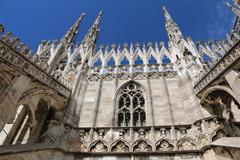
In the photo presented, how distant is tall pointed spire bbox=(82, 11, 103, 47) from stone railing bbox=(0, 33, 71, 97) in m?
6.35

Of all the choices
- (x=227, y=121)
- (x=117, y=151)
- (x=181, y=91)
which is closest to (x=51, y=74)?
(x=117, y=151)

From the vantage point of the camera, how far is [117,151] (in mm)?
8312

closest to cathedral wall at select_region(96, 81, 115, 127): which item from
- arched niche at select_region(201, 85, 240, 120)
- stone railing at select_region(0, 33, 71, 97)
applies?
stone railing at select_region(0, 33, 71, 97)

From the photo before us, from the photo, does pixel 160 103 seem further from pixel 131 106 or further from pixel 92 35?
pixel 92 35

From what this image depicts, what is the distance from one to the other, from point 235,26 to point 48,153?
14.3 meters

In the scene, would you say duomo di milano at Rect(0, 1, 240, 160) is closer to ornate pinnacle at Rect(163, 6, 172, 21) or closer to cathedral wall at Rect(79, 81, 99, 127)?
cathedral wall at Rect(79, 81, 99, 127)

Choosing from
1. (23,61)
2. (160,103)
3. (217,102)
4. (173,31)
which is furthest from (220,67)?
(173,31)

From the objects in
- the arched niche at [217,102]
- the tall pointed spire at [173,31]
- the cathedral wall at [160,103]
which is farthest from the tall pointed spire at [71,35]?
the arched niche at [217,102]

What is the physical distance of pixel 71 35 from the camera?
56.1ft

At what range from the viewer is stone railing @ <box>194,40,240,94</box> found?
779cm

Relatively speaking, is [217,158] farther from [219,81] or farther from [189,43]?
[189,43]

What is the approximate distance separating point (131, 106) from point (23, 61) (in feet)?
18.0

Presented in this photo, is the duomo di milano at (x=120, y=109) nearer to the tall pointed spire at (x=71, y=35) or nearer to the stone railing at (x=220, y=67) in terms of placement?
the stone railing at (x=220, y=67)

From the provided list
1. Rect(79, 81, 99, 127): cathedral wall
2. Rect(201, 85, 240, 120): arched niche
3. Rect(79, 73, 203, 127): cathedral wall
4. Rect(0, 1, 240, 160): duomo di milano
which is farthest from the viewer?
Rect(79, 81, 99, 127): cathedral wall
